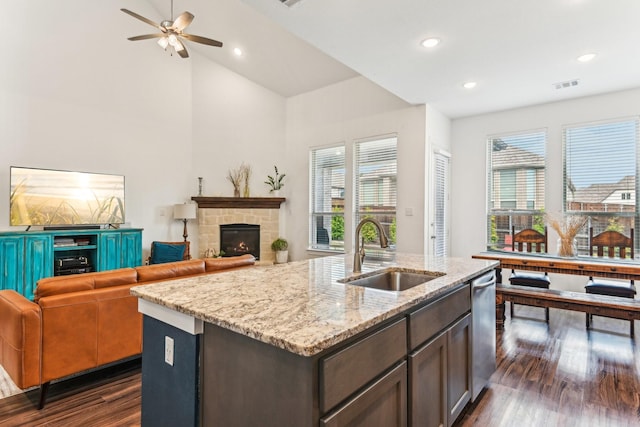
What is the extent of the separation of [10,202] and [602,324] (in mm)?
7493

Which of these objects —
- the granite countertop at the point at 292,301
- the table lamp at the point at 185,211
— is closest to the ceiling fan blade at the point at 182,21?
the table lamp at the point at 185,211

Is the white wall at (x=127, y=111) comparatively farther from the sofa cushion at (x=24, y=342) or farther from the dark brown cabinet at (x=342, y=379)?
the dark brown cabinet at (x=342, y=379)

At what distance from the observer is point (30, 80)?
4.68 meters

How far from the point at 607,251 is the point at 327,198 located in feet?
13.7

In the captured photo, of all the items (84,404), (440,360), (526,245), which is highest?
(526,245)

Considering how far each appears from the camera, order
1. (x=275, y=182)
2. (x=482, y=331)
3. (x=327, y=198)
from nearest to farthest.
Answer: (x=482, y=331) < (x=327, y=198) < (x=275, y=182)

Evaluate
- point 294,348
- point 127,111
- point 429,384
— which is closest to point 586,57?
point 429,384

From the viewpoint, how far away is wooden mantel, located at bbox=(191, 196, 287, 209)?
6336 mm

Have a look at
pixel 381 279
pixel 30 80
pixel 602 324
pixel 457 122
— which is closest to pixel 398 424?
pixel 381 279

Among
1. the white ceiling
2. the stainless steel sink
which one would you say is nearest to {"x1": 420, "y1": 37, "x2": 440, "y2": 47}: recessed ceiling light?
the white ceiling

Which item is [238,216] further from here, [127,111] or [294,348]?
[294,348]

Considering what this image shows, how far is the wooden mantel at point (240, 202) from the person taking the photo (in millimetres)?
6336

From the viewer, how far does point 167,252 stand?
551 centimetres

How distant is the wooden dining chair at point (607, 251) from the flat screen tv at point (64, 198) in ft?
21.1
